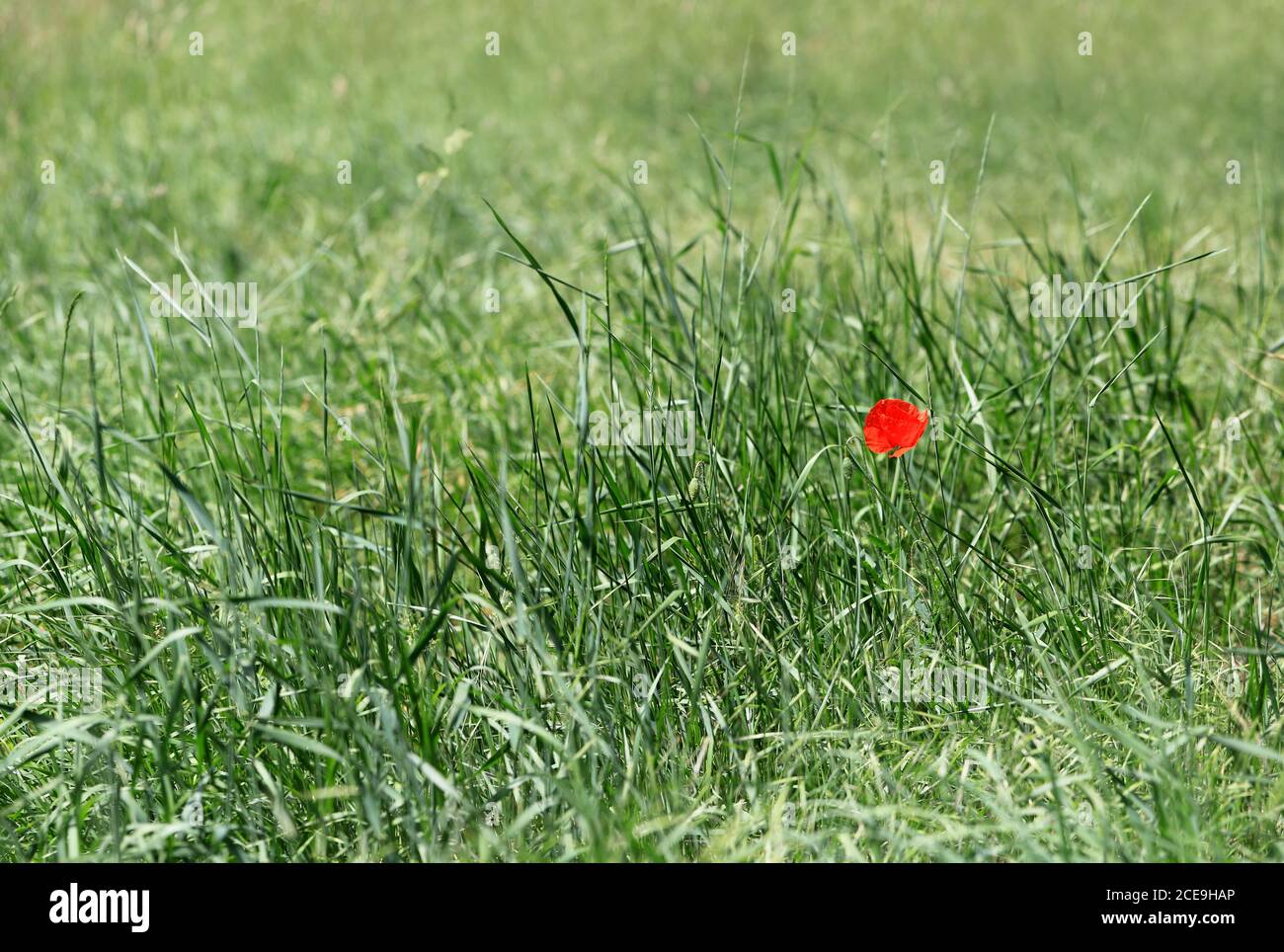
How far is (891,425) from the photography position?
1.99 m

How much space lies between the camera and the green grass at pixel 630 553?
164cm

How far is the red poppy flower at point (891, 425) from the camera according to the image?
1.97 metres

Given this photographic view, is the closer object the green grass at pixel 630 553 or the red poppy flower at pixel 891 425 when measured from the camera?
the green grass at pixel 630 553

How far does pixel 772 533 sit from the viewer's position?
6.49ft

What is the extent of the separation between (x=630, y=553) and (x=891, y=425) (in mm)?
488

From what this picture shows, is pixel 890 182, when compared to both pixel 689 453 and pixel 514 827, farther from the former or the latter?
pixel 514 827

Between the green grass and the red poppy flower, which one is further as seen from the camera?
the red poppy flower

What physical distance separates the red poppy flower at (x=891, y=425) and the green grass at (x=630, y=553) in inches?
1.5

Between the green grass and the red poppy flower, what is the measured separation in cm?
4

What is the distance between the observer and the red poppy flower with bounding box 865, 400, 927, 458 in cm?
197

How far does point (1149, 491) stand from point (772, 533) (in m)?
0.90

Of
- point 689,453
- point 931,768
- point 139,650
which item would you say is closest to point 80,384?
point 139,650

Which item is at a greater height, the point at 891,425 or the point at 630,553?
the point at 891,425
